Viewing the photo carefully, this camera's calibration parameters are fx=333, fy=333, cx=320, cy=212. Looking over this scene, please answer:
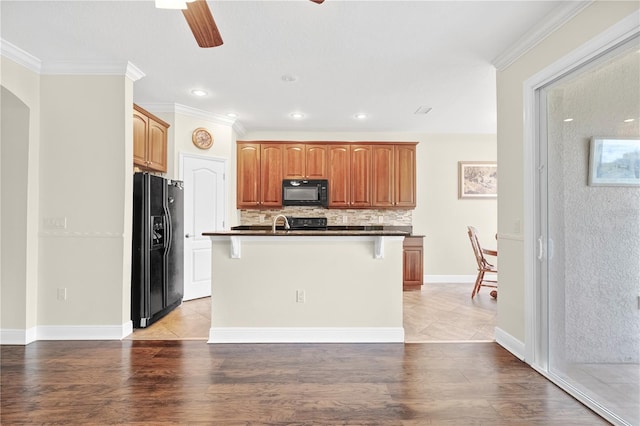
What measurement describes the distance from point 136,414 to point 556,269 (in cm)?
289

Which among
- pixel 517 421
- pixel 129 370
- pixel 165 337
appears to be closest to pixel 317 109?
pixel 165 337

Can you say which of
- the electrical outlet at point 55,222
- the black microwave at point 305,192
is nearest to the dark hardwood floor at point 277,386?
the electrical outlet at point 55,222

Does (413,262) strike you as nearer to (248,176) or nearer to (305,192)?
(305,192)

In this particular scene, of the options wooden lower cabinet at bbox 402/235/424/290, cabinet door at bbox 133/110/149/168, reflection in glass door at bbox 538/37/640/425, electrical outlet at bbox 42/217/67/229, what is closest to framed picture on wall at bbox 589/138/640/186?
reflection in glass door at bbox 538/37/640/425

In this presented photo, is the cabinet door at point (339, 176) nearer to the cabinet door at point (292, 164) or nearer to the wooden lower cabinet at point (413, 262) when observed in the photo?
the cabinet door at point (292, 164)

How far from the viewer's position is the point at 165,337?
3100 mm

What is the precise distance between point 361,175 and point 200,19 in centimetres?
389

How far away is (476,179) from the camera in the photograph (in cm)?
566

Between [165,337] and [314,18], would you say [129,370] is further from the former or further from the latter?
[314,18]

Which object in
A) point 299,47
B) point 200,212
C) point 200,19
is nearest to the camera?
point 200,19

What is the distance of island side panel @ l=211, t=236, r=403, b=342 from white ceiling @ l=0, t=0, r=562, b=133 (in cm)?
162

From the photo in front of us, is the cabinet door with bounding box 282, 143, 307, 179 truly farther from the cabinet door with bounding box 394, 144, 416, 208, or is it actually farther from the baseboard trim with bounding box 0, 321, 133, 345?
the baseboard trim with bounding box 0, 321, 133, 345

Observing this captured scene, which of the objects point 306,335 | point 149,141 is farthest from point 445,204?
point 149,141

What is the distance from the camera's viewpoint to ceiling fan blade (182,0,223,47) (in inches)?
65.2
